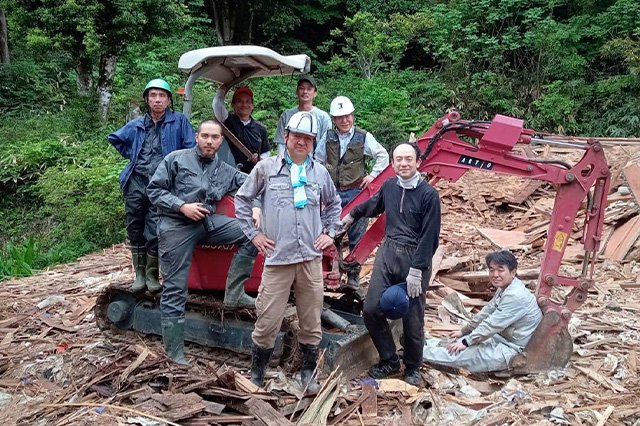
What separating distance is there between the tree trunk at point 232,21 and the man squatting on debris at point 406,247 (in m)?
20.3

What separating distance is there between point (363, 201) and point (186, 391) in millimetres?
2286

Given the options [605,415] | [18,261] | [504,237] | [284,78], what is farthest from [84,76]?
[605,415]

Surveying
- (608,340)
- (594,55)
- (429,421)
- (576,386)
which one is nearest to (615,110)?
(594,55)

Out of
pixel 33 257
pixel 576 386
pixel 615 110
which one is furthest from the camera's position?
pixel 615 110

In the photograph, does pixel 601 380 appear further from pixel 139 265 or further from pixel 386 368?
pixel 139 265

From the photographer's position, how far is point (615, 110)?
18.0 metres

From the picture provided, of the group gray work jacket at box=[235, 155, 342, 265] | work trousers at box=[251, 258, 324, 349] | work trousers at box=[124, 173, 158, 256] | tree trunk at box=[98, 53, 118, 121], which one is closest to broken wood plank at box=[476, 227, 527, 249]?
work trousers at box=[251, 258, 324, 349]

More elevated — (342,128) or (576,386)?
(342,128)

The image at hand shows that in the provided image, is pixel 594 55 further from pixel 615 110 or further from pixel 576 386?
pixel 576 386

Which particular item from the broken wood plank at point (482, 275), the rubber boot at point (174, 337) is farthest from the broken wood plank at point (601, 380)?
the rubber boot at point (174, 337)

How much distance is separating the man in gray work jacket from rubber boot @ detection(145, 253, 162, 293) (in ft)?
2.03

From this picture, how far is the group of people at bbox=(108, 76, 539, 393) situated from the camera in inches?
186

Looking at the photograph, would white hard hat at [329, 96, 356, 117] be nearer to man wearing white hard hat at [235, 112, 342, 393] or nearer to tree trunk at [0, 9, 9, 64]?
man wearing white hard hat at [235, 112, 342, 393]

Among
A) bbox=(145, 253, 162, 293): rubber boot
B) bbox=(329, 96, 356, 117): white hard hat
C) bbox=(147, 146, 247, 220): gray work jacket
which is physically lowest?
bbox=(145, 253, 162, 293): rubber boot
